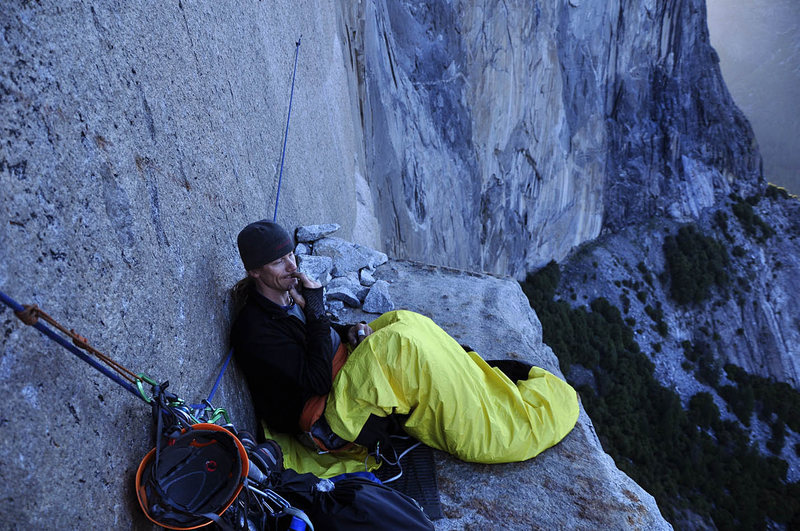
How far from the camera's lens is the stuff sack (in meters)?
1.61

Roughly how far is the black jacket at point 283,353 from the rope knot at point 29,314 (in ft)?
3.71

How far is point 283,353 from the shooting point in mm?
2135

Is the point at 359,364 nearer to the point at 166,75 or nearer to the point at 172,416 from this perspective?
the point at 172,416

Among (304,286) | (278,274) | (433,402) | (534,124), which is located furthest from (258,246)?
(534,124)

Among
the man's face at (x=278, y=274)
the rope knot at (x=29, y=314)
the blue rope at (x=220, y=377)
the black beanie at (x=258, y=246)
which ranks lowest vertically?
the blue rope at (x=220, y=377)

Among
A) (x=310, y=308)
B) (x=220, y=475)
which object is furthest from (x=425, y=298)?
(x=220, y=475)

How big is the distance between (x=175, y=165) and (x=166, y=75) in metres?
0.38

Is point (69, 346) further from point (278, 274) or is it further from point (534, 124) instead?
point (534, 124)

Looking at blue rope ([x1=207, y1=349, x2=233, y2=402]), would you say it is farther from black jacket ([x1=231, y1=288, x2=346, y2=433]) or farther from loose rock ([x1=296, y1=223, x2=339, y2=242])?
loose rock ([x1=296, y1=223, x2=339, y2=242])

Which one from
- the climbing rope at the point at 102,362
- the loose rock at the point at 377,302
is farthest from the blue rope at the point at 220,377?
the loose rock at the point at 377,302

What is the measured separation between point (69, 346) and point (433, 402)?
58.4 inches

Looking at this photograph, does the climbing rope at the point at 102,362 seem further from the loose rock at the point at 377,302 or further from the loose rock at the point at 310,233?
Answer: the loose rock at the point at 310,233

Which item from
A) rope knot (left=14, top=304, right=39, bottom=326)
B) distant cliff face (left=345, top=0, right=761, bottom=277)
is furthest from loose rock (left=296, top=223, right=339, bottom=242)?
distant cliff face (left=345, top=0, right=761, bottom=277)

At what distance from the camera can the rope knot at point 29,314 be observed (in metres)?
0.99
